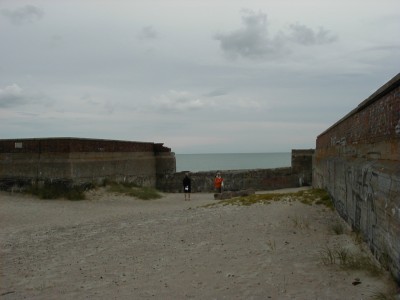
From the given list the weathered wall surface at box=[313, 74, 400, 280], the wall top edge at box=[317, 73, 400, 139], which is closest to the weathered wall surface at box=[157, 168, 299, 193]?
the weathered wall surface at box=[313, 74, 400, 280]

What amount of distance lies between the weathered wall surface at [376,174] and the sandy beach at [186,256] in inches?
17.8

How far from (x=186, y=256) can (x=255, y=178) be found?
16977mm

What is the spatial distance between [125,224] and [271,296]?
6510 mm

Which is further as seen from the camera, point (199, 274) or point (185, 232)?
point (185, 232)

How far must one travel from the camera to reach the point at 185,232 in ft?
31.9

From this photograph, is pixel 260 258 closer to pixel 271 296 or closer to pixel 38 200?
pixel 271 296

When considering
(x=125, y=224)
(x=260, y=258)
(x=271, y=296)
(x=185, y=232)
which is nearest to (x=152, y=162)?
(x=125, y=224)

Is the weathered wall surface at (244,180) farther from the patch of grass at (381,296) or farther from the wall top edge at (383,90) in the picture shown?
the patch of grass at (381,296)

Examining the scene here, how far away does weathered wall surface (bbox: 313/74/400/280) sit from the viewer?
5254mm

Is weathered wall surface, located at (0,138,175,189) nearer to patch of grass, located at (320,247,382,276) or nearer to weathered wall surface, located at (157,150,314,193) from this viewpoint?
weathered wall surface, located at (157,150,314,193)

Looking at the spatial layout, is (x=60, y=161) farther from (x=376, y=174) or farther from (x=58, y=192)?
(x=376, y=174)

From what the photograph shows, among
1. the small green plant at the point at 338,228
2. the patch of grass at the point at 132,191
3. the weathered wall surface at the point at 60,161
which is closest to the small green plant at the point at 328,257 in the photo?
the small green plant at the point at 338,228

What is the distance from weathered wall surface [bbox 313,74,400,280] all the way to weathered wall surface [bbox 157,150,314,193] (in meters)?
14.7

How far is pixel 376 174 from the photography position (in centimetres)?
607
